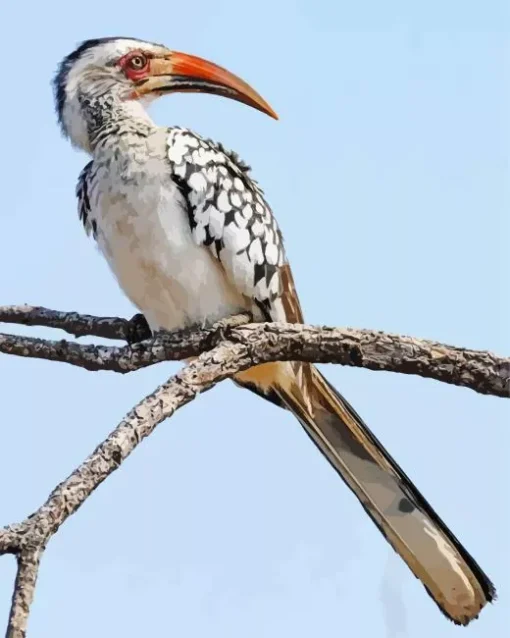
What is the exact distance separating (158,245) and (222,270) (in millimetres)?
222

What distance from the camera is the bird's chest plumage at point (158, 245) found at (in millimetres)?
3143

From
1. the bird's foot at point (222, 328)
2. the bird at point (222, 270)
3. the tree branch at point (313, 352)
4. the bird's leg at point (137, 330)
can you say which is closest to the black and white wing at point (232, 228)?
the bird at point (222, 270)

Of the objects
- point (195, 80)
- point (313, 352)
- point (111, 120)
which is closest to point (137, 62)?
point (195, 80)

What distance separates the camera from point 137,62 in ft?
12.0

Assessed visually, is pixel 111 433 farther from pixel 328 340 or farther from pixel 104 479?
pixel 328 340

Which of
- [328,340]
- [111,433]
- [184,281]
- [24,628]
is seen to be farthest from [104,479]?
[184,281]

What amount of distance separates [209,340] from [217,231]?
0.38 m

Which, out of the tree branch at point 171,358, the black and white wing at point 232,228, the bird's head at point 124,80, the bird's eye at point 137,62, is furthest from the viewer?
the bird's eye at point 137,62

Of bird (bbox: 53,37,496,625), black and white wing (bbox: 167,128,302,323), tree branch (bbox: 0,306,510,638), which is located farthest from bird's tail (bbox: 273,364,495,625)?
tree branch (bbox: 0,306,510,638)

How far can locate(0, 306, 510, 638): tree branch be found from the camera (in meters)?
2.05

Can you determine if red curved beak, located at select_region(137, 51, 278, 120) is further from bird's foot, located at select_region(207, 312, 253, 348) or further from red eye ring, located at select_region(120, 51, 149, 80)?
bird's foot, located at select_region(207, 312, 253, 348)

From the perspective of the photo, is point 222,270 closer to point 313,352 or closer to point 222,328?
point 222,328

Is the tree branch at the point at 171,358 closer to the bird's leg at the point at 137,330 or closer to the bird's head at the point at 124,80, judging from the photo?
the bird's leg at the point at 137,330

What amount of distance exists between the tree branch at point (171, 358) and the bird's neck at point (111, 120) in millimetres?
609
